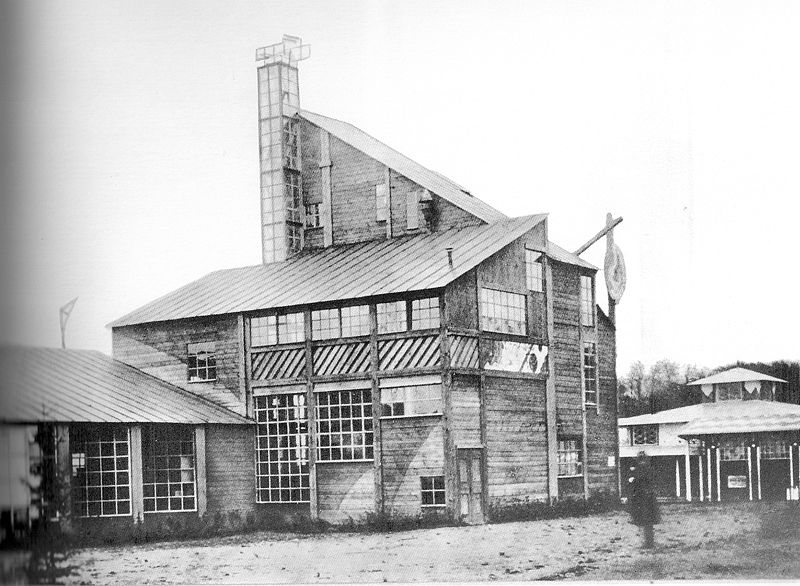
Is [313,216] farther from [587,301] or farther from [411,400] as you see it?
[587,301]

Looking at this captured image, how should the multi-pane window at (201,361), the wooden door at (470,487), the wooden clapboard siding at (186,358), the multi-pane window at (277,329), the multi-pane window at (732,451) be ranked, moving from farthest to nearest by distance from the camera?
the multi-pane window at (201,361) → the wooden clapboard siding at (186,358) → the multi-pane window at (277,329) → the wooden door at (470,487) → the multi-pane window at (732,451)

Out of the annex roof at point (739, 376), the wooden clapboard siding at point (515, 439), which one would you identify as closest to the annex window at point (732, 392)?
the annex roof at point (739, 376)

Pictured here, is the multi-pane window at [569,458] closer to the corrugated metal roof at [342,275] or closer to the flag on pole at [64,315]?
the corrugated metal roof at [342,275]

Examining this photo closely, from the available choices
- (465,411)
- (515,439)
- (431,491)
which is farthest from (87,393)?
(515,439)

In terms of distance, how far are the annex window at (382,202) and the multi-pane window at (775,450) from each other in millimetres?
7347

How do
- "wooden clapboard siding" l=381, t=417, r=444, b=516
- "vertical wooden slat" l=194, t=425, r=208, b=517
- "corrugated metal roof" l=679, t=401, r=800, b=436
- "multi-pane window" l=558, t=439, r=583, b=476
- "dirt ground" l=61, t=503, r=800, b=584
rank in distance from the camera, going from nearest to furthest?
1. "dirt ground" l=61, t=503, r=800, b=584
2. "corrugated metal roof" l=679, t=401, r=800, b=436
3. "wooden clapboard siding" l=381, t=417, r=444, b=516
4. "multi-pane window" l=558, t=439, r=583, b=476
5. "vertical wooden slat" l=194, t=425, r=208, b=517

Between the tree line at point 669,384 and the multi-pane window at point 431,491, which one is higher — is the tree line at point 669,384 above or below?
above

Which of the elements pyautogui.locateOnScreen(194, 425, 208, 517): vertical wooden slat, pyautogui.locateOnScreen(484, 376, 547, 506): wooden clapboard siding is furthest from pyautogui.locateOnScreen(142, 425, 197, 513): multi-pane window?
pyautogui.locateOnScreen(484, 376, 547, 506): wooden clapboard siding

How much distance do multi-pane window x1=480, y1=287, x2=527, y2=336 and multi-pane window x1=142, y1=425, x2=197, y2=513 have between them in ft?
17.7

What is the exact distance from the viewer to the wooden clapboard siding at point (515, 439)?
64.5ft

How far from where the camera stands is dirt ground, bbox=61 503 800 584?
704 inches

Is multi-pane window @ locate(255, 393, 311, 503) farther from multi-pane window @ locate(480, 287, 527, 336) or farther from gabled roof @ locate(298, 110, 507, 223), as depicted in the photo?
gabled roof @ locate(298, 110, 507, 223)

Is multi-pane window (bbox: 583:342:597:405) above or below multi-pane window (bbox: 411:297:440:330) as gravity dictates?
below

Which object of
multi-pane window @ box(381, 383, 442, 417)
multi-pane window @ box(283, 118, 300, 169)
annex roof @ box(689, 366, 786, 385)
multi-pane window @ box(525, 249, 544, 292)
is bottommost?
multi-pane window @ box(381, 383, 442, 417)
